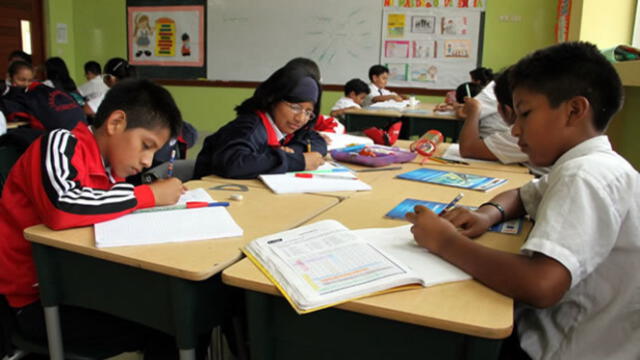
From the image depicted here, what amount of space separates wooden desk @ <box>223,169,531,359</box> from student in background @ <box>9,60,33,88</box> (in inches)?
162

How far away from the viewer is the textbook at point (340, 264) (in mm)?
817

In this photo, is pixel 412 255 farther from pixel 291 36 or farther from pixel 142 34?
pixel 142 34

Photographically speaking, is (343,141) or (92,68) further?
(92,68)

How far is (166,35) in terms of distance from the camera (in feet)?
22.1

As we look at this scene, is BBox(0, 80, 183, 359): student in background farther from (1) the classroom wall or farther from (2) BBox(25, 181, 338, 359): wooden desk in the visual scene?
(1) the classroom wall

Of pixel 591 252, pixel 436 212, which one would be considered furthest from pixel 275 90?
pixel 591 252

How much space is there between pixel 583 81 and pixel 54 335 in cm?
124

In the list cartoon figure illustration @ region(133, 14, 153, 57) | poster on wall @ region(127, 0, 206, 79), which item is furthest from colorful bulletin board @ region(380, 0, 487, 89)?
cartoon figure illustration @ region(133, 14, 153, 57)

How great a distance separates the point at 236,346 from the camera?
1.54 metres

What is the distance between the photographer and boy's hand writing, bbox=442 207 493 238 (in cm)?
112

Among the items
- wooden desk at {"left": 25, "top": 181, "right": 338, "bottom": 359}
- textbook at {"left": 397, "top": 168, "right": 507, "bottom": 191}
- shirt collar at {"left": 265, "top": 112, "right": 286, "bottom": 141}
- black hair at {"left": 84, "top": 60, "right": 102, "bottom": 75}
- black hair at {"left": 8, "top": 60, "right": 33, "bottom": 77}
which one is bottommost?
wooden desk at {"left": 25, "top": 181, "right": 338, "bottom": 359}

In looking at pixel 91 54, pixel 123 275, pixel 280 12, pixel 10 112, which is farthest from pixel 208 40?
pixel 123 275

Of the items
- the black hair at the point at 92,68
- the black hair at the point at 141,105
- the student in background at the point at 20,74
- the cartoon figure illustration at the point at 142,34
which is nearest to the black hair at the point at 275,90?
the black hair at the point at 141,105

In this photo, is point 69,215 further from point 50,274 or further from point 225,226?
point 225,226
